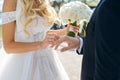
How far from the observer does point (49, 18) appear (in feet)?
5.46

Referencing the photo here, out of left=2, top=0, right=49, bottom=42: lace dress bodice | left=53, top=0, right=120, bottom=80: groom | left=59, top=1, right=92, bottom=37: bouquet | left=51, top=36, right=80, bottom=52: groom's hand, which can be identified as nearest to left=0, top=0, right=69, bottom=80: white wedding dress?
left=2, top=0, right=49, bottom=42: lace dress bodice

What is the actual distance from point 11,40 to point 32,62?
7.6 inches

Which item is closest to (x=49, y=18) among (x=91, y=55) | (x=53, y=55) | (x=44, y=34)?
(x=44, y=34)

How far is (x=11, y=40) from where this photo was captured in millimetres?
1533

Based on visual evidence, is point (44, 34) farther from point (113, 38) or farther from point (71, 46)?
point (113, 38)

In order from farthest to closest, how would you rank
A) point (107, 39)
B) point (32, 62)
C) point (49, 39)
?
point (32, 62)
point (49, 39)
point (107, 39)

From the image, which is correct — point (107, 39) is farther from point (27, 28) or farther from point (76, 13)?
point (27, 28)

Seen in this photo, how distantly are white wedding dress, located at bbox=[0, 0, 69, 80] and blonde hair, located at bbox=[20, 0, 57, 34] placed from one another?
0.03m

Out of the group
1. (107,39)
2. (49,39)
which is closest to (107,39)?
(107,39)

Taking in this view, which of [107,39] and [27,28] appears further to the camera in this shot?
[27,28]

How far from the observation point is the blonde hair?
158 centimetres

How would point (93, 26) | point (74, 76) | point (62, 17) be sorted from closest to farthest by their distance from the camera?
1. point (93, 26)
2. point (62, 17)
3. point (74, 76)

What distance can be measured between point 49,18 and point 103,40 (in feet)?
2.82

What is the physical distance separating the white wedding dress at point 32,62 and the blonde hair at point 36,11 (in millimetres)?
27
